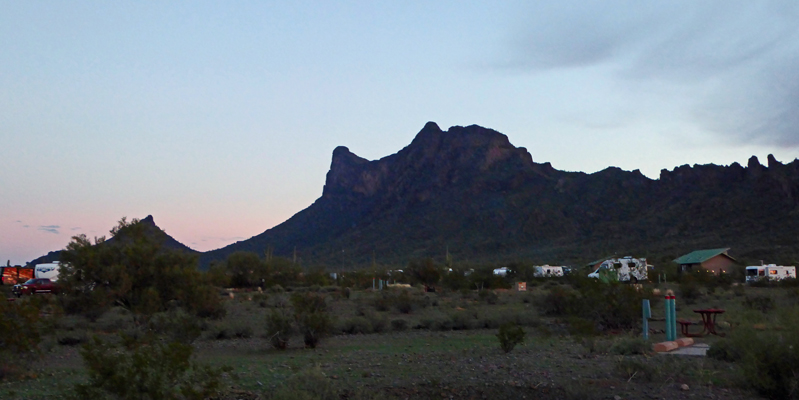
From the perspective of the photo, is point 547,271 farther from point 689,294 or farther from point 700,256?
point 689,294

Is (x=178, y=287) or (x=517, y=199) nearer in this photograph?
(x=178, y=287)

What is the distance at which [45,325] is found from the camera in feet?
51.0

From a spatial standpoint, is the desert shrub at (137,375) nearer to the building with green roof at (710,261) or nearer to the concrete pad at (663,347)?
the concrete pad at (663,347)

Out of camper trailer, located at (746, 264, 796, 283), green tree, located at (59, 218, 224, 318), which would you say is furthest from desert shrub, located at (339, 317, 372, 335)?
camper trailer, located at (746, 264, 796, 283)

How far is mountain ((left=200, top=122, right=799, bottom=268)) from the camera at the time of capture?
262 ft

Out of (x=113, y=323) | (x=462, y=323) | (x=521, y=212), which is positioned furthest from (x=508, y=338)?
(x=521, y=212)

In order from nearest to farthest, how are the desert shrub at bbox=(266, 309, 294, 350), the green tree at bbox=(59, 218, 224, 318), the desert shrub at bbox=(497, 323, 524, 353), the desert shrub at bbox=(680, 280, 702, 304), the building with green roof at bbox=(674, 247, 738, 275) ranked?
the desert shrub at bbox=(497, 323, 524, 353) < the desert shrub at bbox=(266, 309, 294, 350) < the green tree at bbox=(59, 218, 224, 318) < the desert shrub at bbox=(680, 280, 702, 304) < the building with green roof at bbox=(674, 247, 738, 275)

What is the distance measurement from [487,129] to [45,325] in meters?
126

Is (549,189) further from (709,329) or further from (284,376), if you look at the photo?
(284,376)

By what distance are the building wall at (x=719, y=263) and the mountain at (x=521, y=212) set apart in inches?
216

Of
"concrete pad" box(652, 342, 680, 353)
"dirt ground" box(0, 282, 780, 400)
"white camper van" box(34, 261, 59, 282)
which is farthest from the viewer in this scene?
"white camper van" box(34, 261, 59, 282)

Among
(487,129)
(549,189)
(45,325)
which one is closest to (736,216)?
(549,189)

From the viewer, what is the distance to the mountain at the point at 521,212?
262ft

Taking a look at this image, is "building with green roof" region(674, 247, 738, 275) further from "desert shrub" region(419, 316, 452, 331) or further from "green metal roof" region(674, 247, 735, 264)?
"desert shrub" region(419, 316, 452, 331)
